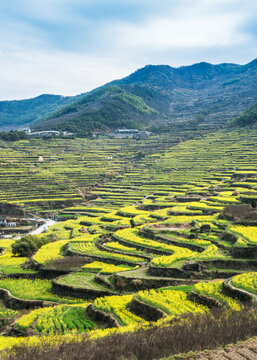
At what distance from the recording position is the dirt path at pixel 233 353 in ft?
35.1

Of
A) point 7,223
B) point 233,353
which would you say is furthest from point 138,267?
point 7,223

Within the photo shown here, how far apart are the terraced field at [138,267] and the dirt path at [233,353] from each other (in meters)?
3.08

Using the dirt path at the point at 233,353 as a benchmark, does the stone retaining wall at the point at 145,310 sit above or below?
below

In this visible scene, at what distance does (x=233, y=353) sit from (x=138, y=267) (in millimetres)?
12858

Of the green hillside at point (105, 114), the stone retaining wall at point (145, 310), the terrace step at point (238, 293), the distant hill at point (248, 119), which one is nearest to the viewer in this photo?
the terrace step at point (238, 293)

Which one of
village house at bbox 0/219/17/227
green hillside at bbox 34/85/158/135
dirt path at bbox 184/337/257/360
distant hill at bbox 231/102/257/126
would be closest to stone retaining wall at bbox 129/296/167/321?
dirt path at bbox 184/337/257/360

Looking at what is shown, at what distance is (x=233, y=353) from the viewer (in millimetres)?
10883

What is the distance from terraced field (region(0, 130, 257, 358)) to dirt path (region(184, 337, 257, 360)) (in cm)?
308

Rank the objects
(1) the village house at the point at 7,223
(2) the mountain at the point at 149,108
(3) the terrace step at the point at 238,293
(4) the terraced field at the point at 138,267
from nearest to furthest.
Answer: (3) the terrace step at the point at 238,293 → (4) the terraced field at the point at 138,267 → (1) the village house at the point at 7,223 → (2) the mountain at the point at 149,108

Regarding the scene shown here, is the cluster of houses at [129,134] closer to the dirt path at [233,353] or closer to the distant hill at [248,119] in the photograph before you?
the distant hill at [248,119]

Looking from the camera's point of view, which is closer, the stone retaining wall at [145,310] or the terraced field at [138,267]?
the stone retaining wall at [145,310]

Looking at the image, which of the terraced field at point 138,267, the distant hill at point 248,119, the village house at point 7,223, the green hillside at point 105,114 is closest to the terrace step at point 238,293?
the terraced field at point 138,267

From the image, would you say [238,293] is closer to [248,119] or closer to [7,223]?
[7,223]

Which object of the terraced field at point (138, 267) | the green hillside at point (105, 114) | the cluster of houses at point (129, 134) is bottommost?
the terraced field at point (138, 267)
